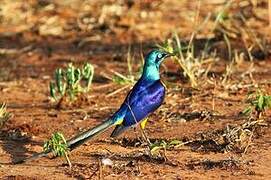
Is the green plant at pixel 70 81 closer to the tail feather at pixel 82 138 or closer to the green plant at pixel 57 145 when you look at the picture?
the tail feather at pixel 82 138

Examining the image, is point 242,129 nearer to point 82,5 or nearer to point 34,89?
point 34,89

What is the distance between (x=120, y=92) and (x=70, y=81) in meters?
0.87

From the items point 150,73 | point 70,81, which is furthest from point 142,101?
point 70,81

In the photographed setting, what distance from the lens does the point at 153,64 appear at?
6219 millimetres

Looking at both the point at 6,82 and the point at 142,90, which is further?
the point at 6,82

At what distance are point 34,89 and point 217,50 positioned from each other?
80.9 inches

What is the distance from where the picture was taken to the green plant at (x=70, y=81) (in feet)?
24.1

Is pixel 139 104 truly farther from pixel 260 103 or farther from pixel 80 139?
pixel 260 103

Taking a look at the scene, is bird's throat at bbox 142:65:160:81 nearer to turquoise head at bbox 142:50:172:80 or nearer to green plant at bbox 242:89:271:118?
turquoise head at bbox 142:50:172:80

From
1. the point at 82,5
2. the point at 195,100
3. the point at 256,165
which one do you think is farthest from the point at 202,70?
the point at 82,5

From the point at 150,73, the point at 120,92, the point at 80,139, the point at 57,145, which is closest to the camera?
the point at 57,145

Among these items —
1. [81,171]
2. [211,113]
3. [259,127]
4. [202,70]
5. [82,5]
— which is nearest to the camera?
[81,171]

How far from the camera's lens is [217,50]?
9445 mm

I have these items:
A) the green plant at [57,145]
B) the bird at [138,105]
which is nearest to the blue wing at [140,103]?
the bird at [138,105]
